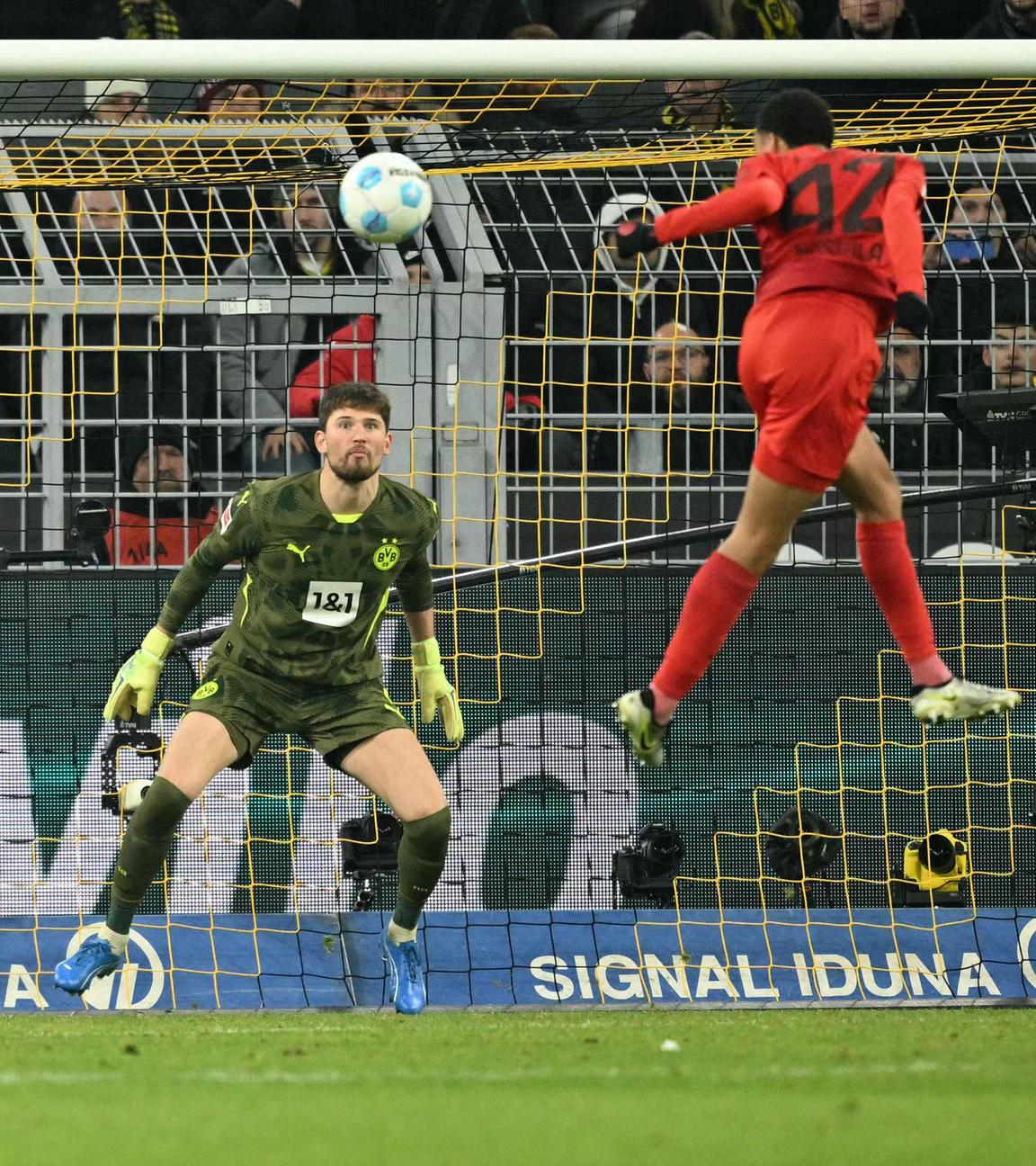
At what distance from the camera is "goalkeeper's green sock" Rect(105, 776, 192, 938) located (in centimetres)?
621

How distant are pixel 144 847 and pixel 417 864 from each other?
3.01 feet

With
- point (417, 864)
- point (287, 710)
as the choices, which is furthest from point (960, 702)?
point (287, 710)

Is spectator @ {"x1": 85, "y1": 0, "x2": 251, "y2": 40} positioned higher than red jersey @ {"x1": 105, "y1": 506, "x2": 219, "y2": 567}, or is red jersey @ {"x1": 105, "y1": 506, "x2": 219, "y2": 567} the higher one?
spectator @ {"x1": 85, "y1": 0, "x2": 251, "y2": 40}

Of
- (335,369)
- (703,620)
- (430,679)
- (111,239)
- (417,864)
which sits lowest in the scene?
(417,864)

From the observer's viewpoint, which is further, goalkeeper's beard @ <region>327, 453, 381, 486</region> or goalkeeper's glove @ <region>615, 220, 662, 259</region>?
goalkeeper's beard @ <region>327, 453, 381, 486</region>

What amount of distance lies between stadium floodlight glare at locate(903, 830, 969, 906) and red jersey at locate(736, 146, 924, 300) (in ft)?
11.5

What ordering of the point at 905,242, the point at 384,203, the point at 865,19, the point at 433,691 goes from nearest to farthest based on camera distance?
1. the point at 905,242
2. the point at 384,203
3. the point at 433,691
4. the point at 865,19

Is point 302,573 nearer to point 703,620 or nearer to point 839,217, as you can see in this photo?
point 703,620

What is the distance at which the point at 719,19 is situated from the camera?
10836 mm

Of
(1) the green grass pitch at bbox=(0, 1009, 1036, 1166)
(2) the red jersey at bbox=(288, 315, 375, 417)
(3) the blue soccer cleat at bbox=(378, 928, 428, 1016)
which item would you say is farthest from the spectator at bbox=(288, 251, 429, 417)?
(1) the green grass pitch at bbox=(0, 1009, 1036, 1166)

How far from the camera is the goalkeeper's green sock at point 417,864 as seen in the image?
6.41 m

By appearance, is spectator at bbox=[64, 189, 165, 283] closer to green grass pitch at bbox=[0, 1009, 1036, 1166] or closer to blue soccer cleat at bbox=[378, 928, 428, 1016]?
blue soccer cleat at bbox=[378, 928, 428, 1016]

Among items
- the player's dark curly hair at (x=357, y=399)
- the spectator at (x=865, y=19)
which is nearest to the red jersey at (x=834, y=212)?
the player's dark curly hair at (x=357, y=399)

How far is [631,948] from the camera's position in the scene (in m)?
7.84
